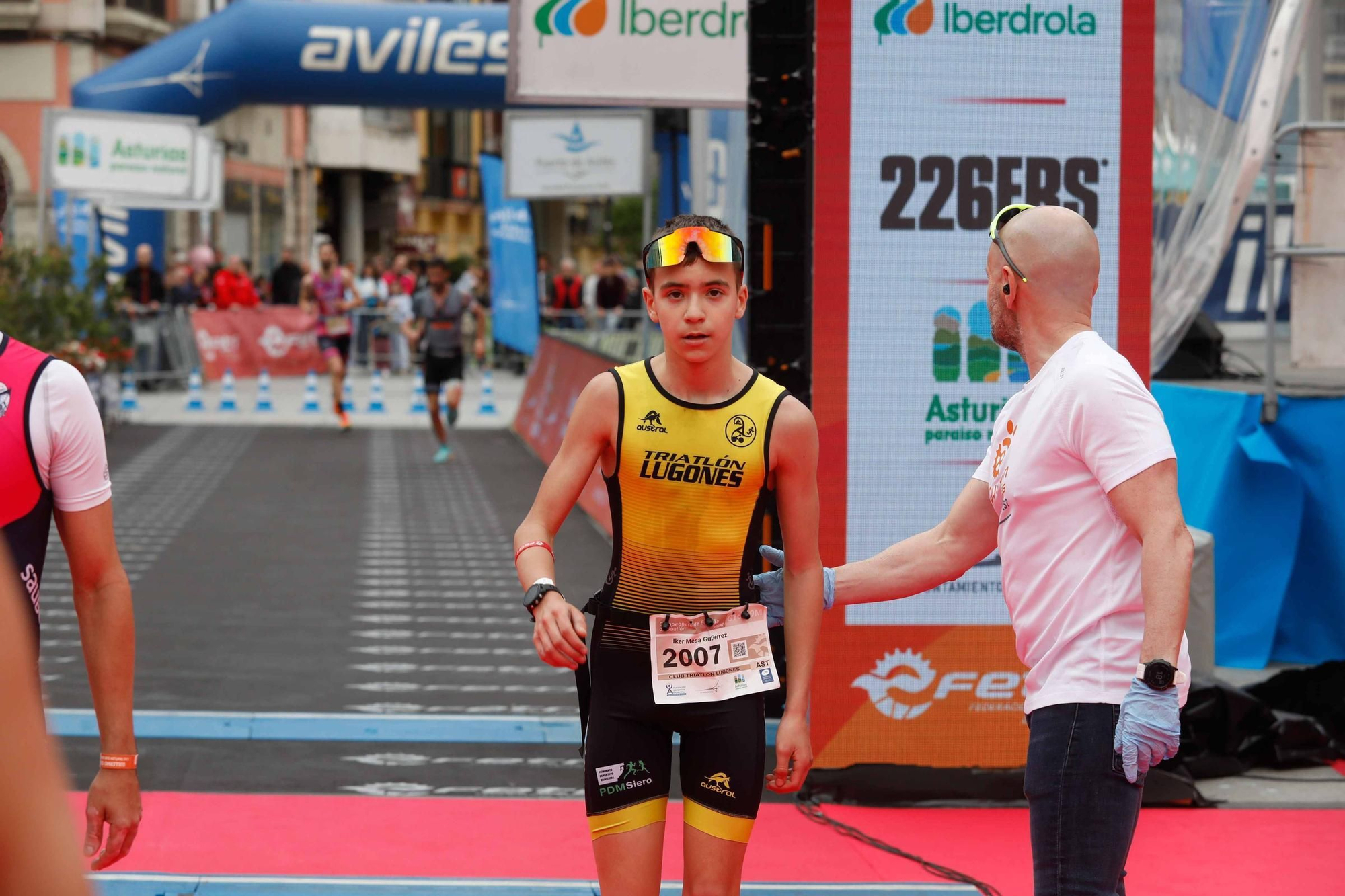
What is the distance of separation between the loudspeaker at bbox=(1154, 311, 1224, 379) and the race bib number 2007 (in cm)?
834

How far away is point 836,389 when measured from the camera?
587 cm

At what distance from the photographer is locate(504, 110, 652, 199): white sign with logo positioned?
17000 millimetres

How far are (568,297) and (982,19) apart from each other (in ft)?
84.4

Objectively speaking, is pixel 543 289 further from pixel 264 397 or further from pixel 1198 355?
pixel 1198 355

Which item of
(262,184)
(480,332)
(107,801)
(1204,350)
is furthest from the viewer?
(262,184)

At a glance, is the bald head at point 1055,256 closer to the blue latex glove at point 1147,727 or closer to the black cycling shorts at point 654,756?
the blue latex glove at point 1147,727

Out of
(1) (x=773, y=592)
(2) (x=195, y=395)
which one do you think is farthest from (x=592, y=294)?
(1) (x=773, y=592)

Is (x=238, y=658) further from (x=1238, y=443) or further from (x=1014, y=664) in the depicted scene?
(x=1238, y=443)

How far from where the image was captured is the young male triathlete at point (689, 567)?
3457 mm

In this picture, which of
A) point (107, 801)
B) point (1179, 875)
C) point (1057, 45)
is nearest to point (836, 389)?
point (1057, 45)

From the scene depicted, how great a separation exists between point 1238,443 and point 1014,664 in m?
3.31

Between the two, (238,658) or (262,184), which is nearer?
(238,658)

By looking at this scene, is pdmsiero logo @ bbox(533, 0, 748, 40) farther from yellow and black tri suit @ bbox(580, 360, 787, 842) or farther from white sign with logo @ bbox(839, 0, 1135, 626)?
yellow and black tri suit @ bbox(580, 360, 787, 842)

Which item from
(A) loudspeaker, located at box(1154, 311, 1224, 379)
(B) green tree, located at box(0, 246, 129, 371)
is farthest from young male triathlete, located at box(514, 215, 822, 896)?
(B) green tree, located at box(0, 246, 129, 371)
